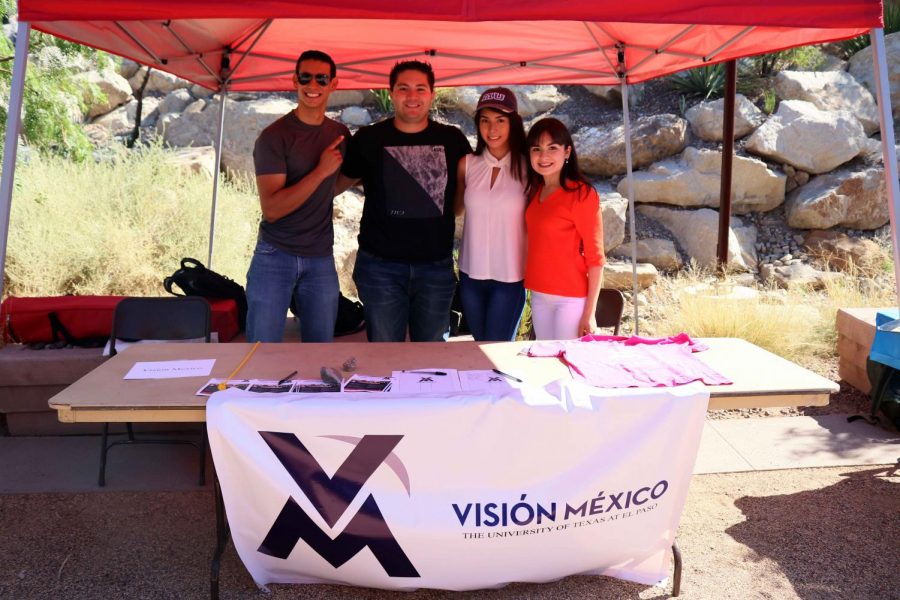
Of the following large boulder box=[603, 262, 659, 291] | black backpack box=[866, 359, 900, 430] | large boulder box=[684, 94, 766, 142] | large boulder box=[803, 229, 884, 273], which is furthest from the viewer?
large boulder box=[684, 94, 766, 142]

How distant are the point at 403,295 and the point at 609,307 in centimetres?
129

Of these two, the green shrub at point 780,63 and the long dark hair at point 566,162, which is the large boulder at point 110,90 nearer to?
the green shrub at point 780,63

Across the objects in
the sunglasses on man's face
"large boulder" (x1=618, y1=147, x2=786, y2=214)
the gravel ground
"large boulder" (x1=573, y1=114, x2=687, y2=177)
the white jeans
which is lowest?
the gravel ground

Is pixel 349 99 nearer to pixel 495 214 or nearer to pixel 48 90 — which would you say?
pixel 48 90

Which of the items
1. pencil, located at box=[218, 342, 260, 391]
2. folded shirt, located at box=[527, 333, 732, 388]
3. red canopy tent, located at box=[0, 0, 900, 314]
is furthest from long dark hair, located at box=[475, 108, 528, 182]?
pencil, located at box=[218, 342, 260, 391]

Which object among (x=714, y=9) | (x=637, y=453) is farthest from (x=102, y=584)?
(x=714, y=9)

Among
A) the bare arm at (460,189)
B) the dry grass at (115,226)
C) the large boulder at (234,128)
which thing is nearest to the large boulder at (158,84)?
the large boulder at (234,128)

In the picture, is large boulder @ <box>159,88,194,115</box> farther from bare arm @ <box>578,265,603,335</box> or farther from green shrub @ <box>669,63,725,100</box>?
bare arm @ <box>578,265,603,335</box>

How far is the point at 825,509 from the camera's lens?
348 cm

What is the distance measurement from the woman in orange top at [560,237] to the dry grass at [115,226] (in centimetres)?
437

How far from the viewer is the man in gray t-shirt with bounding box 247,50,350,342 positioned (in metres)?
3.48

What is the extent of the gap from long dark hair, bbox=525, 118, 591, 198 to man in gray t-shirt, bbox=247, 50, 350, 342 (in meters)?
0.90

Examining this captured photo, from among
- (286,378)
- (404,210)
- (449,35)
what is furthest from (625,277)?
(286,378)

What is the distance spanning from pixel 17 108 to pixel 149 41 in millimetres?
1377
